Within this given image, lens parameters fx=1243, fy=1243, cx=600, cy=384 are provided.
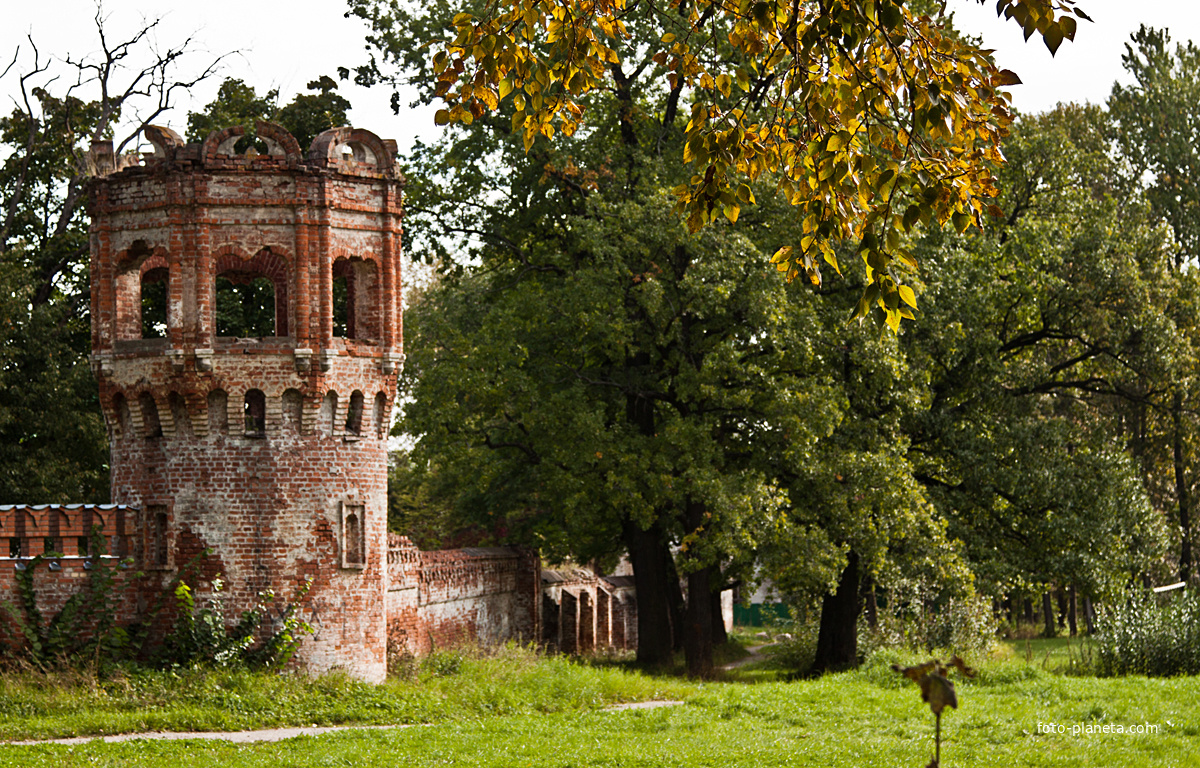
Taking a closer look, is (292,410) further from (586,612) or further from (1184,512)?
(1184,512)

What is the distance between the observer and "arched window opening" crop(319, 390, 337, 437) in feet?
56.4

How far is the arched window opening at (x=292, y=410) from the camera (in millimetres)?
17000

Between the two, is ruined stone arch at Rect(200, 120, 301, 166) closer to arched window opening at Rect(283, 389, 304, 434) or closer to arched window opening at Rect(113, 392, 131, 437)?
arched window opening at Rect(283, 389, 304, 434)

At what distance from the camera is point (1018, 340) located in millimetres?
24938

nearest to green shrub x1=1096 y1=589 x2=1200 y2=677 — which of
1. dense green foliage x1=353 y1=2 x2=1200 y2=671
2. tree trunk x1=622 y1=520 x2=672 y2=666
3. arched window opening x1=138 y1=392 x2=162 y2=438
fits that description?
dense green foliage x1=353 y1=2 x2=1200 y2=671

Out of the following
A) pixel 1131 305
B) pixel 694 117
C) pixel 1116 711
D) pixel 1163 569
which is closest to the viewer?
pixel 694 117

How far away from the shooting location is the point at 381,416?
18.0 m

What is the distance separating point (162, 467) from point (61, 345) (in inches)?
406

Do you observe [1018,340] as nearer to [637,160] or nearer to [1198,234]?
[637,160]

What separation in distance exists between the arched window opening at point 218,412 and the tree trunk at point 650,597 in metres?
10.1

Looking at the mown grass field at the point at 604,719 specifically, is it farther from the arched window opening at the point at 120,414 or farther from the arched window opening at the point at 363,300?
the arched window opening at the point at 363,300

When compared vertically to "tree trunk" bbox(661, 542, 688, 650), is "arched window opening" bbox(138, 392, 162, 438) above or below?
above

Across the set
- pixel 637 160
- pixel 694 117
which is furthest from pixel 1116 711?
pixel 637 160

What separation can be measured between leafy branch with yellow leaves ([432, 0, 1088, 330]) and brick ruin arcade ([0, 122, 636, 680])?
31.0ft
